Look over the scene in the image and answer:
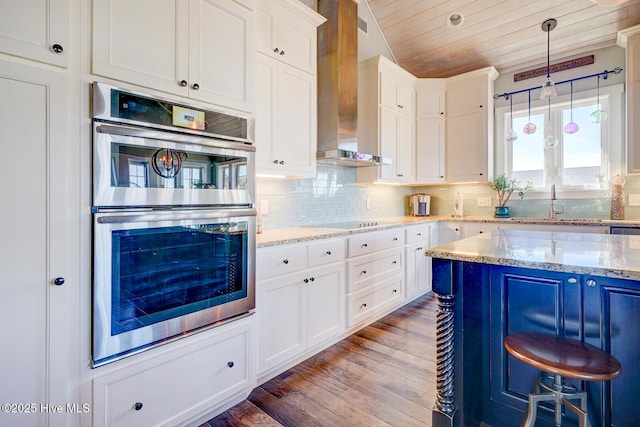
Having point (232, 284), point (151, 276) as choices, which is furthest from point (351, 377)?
point (151, 276)

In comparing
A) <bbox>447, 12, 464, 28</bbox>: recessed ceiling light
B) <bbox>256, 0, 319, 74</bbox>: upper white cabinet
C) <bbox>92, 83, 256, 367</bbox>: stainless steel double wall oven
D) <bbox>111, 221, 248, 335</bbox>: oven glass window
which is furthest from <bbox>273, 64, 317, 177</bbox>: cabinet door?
<bbox>447, 12, 464, 28</bbox>: recessed ceiling light

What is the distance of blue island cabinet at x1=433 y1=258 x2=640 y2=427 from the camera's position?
1.21 m

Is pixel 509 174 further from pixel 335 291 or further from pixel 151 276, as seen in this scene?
pixel 151 276

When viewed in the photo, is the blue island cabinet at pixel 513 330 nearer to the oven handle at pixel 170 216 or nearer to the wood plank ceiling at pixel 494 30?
the oven handle at pixel 170 216

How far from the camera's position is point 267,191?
8.71 ft

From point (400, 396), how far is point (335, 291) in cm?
85

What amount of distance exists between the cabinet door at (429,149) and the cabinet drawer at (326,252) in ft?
6.71

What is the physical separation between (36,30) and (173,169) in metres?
0.65

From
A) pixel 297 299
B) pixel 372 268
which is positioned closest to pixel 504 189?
pixel 372 268

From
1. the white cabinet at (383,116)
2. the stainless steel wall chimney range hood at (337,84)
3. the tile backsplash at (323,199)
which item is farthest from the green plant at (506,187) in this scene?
the stainless steel wall chimney range hood at (337,84)

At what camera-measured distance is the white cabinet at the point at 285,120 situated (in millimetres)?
2215

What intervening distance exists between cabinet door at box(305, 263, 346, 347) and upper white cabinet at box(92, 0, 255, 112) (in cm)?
128

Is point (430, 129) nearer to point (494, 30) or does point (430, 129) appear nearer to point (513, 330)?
point (494, 30)

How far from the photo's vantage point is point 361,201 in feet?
12.2
